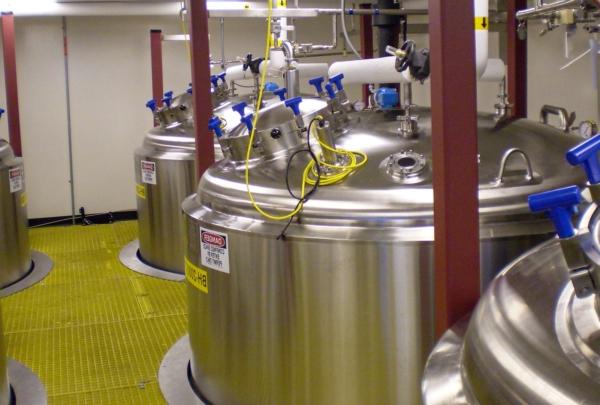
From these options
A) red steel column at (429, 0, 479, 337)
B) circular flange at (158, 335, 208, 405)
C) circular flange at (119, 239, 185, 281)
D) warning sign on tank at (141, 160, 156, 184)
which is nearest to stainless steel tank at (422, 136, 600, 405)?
red steel column at (429, 0, 479, 337)

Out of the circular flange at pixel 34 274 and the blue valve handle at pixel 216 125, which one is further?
the circular flange at pixel 34 274

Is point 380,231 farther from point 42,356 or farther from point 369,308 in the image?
point 42,356

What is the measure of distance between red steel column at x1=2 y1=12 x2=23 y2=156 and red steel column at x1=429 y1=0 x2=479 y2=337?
14.7ft

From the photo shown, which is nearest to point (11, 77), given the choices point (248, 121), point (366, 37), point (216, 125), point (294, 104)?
point (366, 37)

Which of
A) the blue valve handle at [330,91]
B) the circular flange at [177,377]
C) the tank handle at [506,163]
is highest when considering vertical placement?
the blue valve handle at [330,91]

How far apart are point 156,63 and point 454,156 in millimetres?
4564

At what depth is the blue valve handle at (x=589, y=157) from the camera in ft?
3.46

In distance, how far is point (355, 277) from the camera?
6.34ft

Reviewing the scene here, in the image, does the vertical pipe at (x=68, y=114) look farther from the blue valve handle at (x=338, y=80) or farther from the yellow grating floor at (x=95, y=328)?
the blue valve handle at (x=338, y=80)

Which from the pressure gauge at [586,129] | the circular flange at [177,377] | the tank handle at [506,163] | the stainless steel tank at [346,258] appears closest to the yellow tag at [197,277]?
the stainless steel tank at [346,258]

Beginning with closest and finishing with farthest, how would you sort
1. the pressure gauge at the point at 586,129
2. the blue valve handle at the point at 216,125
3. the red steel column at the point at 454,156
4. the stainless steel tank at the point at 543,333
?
the stainless steel tank at the point at 543,333, the red steel column at the point at 454,156, the pressure gauge at the point at 586,129, the blue valve handle at the point at 216,125

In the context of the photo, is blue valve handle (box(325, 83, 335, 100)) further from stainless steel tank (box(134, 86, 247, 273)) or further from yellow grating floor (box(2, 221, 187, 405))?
stainless steel tank (box(134, 86, 247, 273))

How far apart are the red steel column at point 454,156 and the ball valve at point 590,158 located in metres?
0.43

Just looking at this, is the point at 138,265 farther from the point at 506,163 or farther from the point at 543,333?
the point at 543,333
